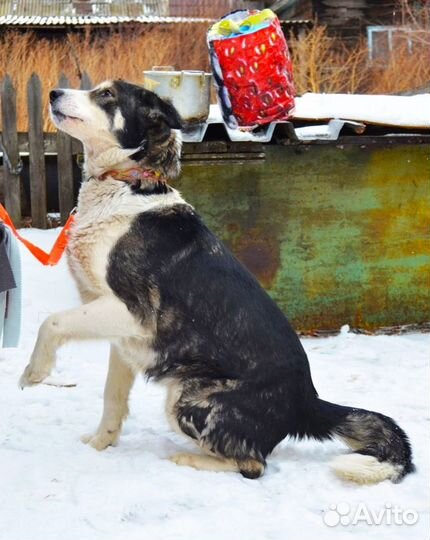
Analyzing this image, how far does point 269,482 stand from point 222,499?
289 millimetres

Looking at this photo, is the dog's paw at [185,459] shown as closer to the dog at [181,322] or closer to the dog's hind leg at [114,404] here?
the dog at [181,322]

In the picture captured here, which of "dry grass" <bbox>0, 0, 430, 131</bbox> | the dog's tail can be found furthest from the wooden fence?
the dog's tail

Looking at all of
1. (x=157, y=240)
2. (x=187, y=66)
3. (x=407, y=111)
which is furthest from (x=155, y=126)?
(x=187, y=66)

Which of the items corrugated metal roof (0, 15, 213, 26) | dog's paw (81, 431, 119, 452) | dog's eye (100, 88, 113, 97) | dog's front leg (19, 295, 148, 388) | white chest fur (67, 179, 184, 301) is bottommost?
corrugated metal roof (0, 15, 213, 26)

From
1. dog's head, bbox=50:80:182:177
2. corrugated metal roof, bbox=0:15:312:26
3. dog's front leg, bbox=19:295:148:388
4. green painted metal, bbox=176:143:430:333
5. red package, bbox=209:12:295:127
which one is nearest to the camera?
dog's front leg, bbox=19:295:148:388

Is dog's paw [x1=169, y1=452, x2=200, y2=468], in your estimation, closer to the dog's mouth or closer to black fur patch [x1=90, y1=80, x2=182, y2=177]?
black fur patch [x1=90, y1=80, x2=182, y2=177]

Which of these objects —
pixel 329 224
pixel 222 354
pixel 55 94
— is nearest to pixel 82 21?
pixel 329 224

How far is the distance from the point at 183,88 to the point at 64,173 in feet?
9.59

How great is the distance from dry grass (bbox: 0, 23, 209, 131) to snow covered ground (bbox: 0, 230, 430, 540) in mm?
6759

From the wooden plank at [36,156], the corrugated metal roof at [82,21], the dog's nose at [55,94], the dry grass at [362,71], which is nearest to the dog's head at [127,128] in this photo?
the dog's nose at [55,94]

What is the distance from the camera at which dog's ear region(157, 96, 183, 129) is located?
3.46 m

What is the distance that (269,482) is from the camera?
3.14 metres

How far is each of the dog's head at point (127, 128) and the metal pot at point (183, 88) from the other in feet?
5.01

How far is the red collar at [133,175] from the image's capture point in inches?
136
